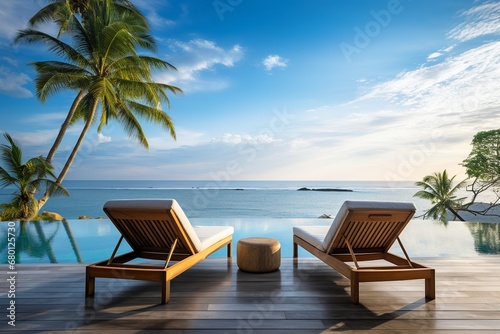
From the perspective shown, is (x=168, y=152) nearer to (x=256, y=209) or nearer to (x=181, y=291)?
(x=256, y=209)

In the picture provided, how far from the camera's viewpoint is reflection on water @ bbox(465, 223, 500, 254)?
182 inches

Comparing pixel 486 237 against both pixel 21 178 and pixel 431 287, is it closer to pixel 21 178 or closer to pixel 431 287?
pixel 431 287

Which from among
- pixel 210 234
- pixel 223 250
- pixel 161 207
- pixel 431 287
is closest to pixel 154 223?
pixel 161 207

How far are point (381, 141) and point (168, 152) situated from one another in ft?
36.9

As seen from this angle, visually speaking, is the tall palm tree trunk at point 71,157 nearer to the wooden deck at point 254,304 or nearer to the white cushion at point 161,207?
the wooden deck at point 254,304

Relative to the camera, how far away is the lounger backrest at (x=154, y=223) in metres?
2.24

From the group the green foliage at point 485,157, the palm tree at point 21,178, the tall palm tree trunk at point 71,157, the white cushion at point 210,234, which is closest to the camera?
the white cushion at point 210,234

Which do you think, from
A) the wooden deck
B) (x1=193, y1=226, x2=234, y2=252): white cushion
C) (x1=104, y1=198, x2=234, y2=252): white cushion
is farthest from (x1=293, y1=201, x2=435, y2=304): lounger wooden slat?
(x1=104, y1=198, x2=234, y2=252): white cushion

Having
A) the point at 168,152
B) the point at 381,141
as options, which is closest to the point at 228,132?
the point at 168,152

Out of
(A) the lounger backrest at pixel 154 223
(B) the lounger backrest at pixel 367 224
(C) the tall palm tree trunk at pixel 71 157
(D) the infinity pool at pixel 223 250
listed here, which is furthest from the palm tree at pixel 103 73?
(B) the lounger backrest at pixel 367 224

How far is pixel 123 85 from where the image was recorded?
9117mm

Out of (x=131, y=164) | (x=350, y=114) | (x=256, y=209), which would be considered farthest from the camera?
(x=256, y=209)

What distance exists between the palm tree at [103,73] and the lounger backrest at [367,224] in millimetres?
7800

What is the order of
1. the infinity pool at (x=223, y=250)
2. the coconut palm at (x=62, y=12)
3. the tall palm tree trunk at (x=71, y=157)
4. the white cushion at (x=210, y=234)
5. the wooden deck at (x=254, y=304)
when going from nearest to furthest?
the wooden deck at (x=254, y=304) → the white cushion at (x=210, y=234) → the infinity pool at (x=223, y=250) → the tall palm tree trunk at (x=71, y=157) → the coconut palm at (x=62, y=12)
